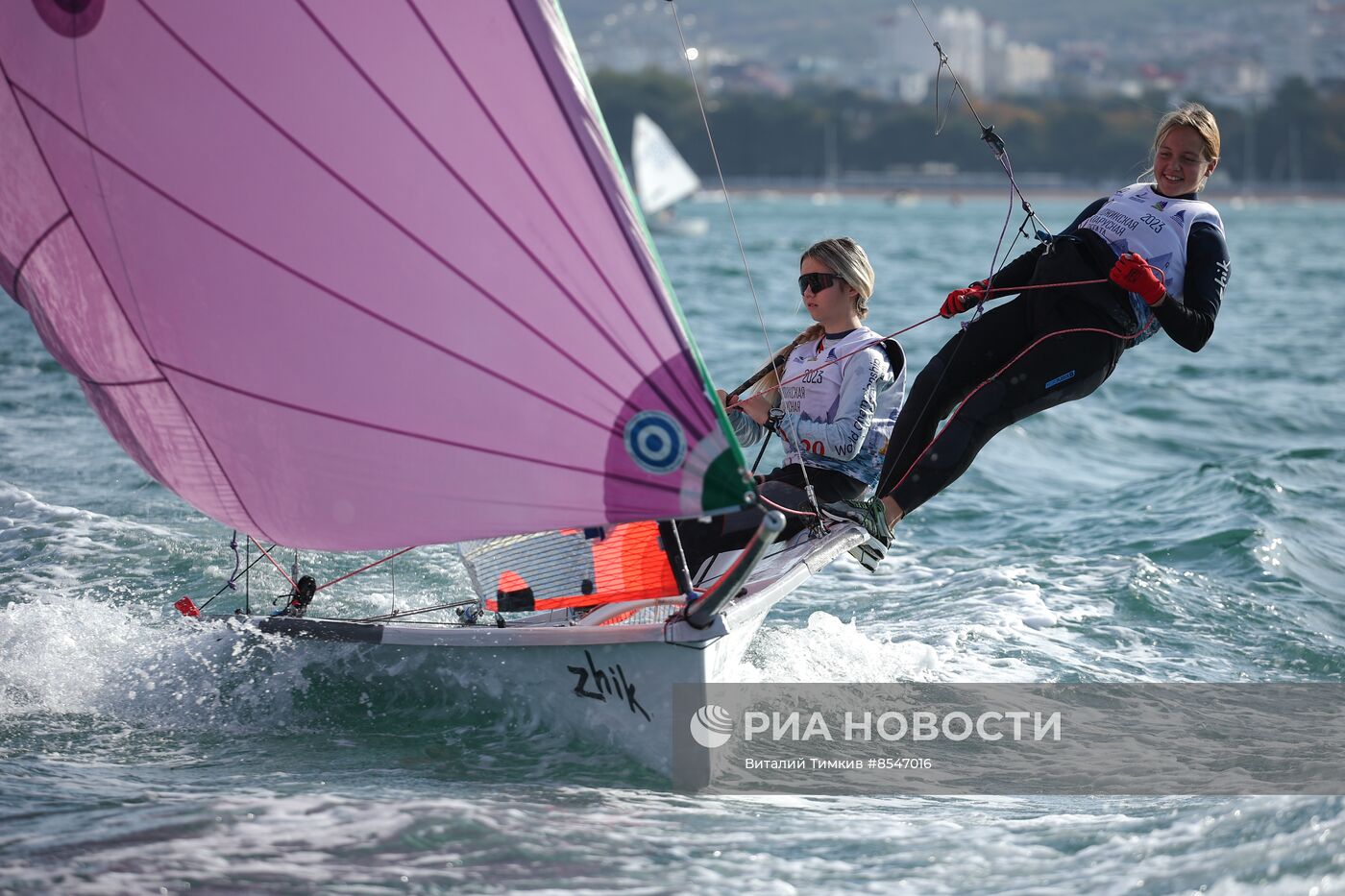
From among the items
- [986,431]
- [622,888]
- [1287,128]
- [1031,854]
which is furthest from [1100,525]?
[1287,128]

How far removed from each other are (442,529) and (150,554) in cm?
243

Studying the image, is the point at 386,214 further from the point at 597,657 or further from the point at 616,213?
the point at 597,657

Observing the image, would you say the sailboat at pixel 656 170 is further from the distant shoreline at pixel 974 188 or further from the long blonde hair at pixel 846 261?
the distant shoreline at pixel 974 188

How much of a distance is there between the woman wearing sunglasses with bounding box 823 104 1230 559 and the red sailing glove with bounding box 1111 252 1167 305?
151 millimetres

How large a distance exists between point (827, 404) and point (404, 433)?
1.22 metres

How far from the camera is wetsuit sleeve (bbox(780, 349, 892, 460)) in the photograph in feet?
12.4

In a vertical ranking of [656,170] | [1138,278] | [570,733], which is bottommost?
[570,733]

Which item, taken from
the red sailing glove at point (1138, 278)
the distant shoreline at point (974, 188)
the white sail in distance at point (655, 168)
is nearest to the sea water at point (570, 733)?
the red sailing glove at point (1138, 278)

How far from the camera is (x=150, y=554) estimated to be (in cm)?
514

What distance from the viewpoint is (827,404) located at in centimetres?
385

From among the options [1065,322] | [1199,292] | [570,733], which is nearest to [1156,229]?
[1199,292]

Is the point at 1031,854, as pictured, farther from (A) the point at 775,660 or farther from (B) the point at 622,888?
(A) the point at 775,660

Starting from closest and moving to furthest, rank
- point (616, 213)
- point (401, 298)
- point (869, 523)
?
point (616, 213)
point (401, 298)
point (869, 523)

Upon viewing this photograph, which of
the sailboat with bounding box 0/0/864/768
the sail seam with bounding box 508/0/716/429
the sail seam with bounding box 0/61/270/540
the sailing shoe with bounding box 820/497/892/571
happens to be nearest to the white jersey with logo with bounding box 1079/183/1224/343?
the sailing shoe with bounding box 820/497/892/571
